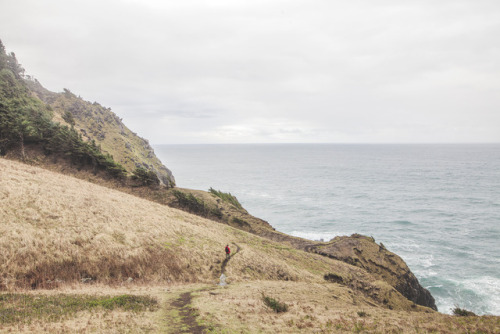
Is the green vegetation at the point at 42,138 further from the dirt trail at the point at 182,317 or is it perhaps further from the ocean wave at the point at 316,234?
the ocean wave at the point at 316,234

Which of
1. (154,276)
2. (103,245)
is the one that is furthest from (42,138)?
(154,276)

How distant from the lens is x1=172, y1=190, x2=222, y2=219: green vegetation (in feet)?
139

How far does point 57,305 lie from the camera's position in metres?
13.0

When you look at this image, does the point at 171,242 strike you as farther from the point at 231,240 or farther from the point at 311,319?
the point at 311,319

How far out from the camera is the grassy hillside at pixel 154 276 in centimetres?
1321

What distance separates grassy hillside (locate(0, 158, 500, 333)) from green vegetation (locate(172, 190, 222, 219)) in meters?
8.70

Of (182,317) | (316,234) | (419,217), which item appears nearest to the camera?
(182,317)

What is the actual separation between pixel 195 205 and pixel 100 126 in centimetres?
5741

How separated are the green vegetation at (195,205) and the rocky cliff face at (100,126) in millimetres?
26643

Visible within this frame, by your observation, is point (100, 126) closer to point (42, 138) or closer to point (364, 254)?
point (42, 138)

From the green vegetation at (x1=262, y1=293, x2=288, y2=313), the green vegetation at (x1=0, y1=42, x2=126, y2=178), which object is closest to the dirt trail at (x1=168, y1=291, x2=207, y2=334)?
the green vegetation at (x1=262, y1=293, x2=288, y2=313)

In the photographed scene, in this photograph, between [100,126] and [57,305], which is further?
[100,126]

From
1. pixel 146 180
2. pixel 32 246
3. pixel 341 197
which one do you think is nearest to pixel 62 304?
pixel 32 246

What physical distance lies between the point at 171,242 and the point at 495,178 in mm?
157739
